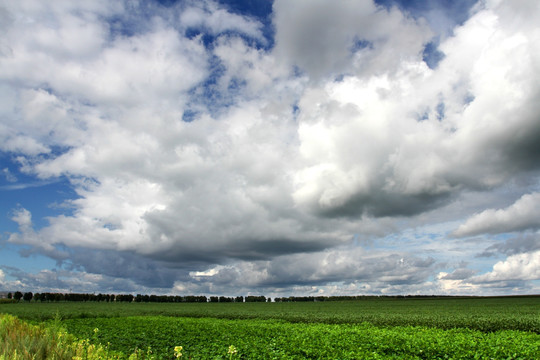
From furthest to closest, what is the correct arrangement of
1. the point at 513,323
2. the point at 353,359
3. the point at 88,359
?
the point at 513,323
the point at 353,359
the point at 88,359

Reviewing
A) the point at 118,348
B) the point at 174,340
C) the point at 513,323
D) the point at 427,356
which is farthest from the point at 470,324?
the point at 118,348

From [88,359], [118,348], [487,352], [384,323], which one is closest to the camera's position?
[88,359]

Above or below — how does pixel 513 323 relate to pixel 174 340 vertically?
below

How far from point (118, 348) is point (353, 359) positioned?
14924 mm

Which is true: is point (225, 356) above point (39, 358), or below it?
below

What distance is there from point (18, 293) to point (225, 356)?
9335 inches

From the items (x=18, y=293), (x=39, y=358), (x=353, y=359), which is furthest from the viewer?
(x=18, y=293)

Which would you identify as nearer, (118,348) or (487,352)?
(487,352)

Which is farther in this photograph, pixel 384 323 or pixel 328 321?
pixel 328 321

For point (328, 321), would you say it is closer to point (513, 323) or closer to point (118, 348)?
point (513, 323)

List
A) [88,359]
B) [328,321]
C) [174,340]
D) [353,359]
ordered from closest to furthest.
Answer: [88,359] < [353,359] < [174,340] < [328,321]

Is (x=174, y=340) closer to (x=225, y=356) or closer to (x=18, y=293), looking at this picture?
(x=225, y=356)

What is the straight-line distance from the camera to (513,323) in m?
38.4

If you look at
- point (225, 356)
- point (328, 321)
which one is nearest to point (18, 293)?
point (328, 321)
